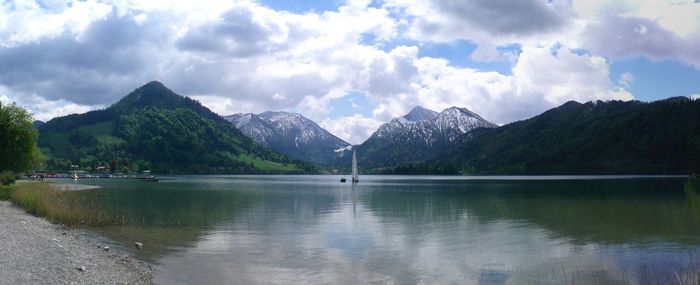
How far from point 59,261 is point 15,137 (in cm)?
6909

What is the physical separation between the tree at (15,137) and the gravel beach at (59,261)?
180ft

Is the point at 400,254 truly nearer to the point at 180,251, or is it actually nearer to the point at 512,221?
the point at 180,251

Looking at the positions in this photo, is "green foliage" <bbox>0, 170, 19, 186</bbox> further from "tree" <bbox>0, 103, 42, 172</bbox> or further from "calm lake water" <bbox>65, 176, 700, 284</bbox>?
"calm lake water" <bbox>65, 176, 700, 284</bbox>

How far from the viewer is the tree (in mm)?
80812

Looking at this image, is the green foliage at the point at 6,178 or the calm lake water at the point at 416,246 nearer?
the calm lake water at the point at 416,246

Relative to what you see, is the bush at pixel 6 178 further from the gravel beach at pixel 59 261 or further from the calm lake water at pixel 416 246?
the gravel beach at pixel 59 261

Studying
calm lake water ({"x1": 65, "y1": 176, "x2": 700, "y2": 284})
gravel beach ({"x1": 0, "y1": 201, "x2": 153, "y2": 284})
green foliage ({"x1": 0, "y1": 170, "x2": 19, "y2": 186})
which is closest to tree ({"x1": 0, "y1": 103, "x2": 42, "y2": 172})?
green foliage ({"x1": 0, "y1": 170, "x2": 19, "y2": 186})

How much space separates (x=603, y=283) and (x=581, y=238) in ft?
52.3

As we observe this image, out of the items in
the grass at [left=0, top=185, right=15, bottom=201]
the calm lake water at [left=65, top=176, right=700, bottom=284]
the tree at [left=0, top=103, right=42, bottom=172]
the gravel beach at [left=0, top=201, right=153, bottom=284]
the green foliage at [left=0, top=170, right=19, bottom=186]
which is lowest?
the calm lake water at [left=65, top=176, right=700, bottom=284]

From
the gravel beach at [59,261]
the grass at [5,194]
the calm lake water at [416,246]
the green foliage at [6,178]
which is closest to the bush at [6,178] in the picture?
the green foliage at [6,178]

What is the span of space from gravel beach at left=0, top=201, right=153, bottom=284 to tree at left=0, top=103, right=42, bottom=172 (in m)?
54.8

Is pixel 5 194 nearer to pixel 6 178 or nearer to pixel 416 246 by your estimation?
pixel 6 178

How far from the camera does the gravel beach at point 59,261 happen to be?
20.8 m

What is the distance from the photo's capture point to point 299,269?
2877 cm
